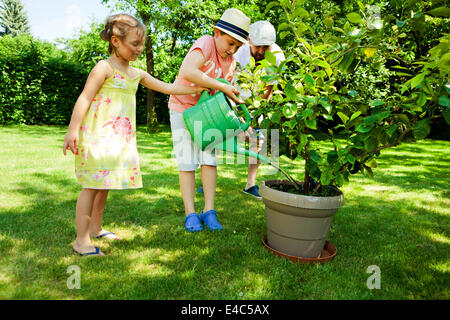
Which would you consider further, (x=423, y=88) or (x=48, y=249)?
(x=48, y=249)

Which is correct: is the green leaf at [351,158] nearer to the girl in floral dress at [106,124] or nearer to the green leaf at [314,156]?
the green leaf at [314,156]

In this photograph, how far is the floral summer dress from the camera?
182cm

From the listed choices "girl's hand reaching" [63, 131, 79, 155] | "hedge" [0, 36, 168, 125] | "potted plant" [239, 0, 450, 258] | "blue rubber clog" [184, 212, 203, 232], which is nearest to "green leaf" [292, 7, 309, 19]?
"potted plant" [239, 0, 450, 258]

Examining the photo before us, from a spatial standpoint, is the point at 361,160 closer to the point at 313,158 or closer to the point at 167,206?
the point at 313,158

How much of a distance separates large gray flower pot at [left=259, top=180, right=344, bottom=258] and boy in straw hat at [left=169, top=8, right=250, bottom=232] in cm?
53

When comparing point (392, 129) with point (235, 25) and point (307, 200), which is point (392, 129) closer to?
point (307, 200)

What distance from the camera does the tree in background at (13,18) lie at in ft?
122

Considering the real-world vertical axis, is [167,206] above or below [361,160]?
below

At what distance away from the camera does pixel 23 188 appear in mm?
3166

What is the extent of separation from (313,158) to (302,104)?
31 centimetres

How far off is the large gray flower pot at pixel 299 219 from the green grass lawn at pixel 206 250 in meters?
0.11

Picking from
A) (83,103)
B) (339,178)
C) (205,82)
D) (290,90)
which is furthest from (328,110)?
(83,103)

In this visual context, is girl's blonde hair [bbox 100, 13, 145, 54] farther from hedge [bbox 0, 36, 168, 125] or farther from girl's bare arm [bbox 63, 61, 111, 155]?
hedge [bbox 0, 36, 168, 125]

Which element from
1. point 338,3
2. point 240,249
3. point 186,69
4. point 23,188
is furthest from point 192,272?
point 338,3
